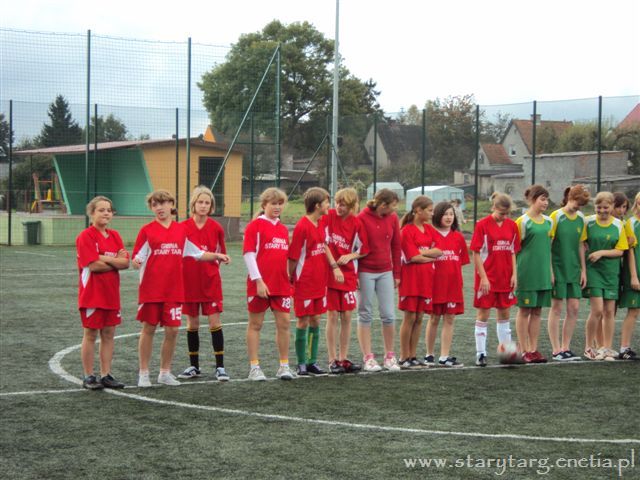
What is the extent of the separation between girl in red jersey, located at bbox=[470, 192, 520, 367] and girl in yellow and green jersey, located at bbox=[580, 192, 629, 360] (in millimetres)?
935

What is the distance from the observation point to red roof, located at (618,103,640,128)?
21156 millimetres

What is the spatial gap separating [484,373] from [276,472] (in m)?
3.79

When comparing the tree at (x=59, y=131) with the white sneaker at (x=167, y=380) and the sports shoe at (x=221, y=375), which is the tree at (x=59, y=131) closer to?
the sports shoe at (x=221, y=375)

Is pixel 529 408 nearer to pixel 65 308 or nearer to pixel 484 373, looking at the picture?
pixel 484 373

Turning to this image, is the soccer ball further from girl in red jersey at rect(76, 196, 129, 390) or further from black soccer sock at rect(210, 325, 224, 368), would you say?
girl in red jersey at rect(76, 196, 129, 390)

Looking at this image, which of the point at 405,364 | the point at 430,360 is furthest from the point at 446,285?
the point at 405,364

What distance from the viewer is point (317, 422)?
21.2 ft

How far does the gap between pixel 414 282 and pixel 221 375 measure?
7.02ft

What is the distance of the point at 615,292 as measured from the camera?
9.52 metres

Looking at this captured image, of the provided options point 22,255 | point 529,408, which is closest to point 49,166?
point 22,255

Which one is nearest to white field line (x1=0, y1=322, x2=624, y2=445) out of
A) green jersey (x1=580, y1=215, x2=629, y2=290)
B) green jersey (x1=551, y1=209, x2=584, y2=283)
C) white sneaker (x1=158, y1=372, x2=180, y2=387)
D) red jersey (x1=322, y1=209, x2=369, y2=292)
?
white sneaker (x1=158, y1=372, x2=180, y2=387)

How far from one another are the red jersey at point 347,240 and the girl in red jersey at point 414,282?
0.50 m

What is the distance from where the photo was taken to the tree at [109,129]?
26.0m

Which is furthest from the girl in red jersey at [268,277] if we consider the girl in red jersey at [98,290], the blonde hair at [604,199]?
the blonde hair at [604,199]
